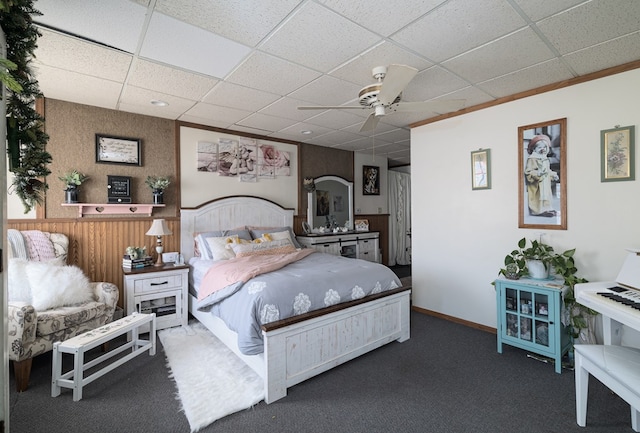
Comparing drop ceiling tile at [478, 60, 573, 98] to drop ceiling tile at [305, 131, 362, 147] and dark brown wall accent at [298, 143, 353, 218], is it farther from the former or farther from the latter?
dark brown wall accent at [298, 143, 353, 218]

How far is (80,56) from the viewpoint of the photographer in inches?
95.3

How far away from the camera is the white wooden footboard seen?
2266 millimetres

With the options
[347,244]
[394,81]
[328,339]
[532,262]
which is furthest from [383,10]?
[347,244]

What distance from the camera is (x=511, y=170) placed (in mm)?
3342

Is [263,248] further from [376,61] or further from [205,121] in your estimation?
[376,61]

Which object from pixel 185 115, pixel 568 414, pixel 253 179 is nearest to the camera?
pixel 568 414

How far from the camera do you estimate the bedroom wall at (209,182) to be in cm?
420

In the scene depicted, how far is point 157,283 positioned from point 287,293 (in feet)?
6.17

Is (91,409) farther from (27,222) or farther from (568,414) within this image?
(568,414)

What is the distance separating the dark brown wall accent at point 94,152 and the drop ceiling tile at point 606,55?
4.41 m

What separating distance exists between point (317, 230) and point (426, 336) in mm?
2656

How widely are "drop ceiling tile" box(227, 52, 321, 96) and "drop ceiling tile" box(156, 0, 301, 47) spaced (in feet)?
1.04

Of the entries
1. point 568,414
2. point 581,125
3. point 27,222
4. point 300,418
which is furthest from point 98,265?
point 581,125

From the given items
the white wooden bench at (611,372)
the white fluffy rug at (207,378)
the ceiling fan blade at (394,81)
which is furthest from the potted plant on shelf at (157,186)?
the white wooden bench at (611,372)
